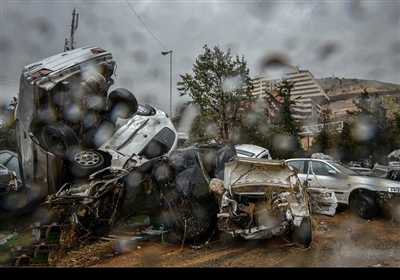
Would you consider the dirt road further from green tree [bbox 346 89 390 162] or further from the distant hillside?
the distant hillside

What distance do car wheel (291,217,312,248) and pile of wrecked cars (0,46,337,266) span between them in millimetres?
14

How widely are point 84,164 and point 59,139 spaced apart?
0.56 metres

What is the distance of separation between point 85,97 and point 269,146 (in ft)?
42.3

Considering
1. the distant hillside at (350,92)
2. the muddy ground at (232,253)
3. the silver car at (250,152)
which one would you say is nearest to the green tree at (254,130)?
the silver car at (250,152)

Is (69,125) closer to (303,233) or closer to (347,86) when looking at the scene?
(303,233)

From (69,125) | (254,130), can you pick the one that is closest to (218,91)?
(254,130)

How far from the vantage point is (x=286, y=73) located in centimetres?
2183

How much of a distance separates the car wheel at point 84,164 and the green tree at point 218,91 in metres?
10.5

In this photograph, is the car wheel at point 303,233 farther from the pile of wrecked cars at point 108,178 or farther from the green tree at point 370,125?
the green tree at point 370,125

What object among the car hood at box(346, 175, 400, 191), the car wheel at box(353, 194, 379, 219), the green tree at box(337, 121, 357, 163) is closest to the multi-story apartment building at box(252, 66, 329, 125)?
the green tree at box(337, 121, 357, 163)

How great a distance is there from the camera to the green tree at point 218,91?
627 inches

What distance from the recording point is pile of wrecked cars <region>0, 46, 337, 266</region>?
437 cm
